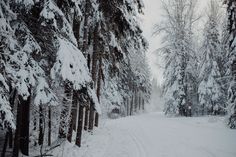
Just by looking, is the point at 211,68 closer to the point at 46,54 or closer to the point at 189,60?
the point at 189,60

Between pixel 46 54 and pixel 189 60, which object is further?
pixel 189 60

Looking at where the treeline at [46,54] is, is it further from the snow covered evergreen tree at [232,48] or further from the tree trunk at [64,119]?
the snow covered evergreen tree at [232,48]

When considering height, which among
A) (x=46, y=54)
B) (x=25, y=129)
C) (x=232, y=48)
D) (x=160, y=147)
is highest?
(x=232, y=48)

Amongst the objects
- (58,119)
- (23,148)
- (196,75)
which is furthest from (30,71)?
(196,75)

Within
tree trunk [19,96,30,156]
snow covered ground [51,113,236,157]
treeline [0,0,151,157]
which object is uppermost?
treeline [0,0,151,157]

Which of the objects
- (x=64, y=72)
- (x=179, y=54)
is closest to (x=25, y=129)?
(x=64, y=72)

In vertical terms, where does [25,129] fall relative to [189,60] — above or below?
below

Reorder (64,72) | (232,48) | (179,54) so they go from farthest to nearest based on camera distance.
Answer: (179,54)
(232,48)
(64,72)

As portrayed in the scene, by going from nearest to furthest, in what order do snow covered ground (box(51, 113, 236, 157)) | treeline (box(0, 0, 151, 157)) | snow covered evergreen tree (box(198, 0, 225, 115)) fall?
treeline (box(0, 0, 151, 157)), snow covered ground (box(51, 113, 236, 157)), snow covered evergreen tree (box(198, 0, 225, 115))

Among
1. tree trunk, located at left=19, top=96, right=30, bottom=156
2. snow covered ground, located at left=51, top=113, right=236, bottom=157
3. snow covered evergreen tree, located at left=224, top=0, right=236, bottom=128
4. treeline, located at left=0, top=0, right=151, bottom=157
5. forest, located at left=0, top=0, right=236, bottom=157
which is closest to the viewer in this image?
treeline, located at left=0, top=0, right=151, bottom=157

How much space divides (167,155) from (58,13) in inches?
279

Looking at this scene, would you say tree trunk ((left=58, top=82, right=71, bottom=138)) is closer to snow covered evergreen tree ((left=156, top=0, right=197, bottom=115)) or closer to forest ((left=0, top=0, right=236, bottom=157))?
forest ((left=0, top=0, right=236, bottom=157))

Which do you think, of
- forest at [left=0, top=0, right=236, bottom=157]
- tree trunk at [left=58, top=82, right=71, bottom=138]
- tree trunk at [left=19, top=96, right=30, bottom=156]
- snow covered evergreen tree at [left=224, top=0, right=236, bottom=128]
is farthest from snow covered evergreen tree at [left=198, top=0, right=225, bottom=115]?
tree trunk at [left=19, top=96, right=30, bottom=156]

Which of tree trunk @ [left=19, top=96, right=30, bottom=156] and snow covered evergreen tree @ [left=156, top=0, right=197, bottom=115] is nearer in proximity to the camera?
tree trunk @ [left=19, top=96, right=30, bottom=156]
